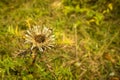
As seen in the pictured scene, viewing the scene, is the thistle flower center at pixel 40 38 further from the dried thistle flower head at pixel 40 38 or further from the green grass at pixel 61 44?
the green grass at pixel 61 44

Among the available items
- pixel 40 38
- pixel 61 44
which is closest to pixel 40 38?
pixel 40 38

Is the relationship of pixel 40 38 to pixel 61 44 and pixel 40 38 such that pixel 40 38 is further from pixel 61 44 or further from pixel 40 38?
pixel 61 44

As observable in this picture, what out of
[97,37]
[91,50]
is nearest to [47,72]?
[91,50]

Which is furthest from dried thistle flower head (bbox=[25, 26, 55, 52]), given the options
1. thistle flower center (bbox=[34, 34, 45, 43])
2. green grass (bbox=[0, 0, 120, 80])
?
green grass (bbox=[0, 0, 120, 80])

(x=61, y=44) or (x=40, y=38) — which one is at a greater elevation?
(x=40, y=38)

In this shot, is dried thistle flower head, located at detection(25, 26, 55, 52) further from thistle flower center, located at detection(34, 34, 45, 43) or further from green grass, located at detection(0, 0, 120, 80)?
green grass, located at detection(0, 0, 120, 80)

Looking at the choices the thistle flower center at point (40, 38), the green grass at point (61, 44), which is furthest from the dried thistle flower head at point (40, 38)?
the green grass at point (61, 44)

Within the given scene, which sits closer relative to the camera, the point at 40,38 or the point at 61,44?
the point at 40,38
